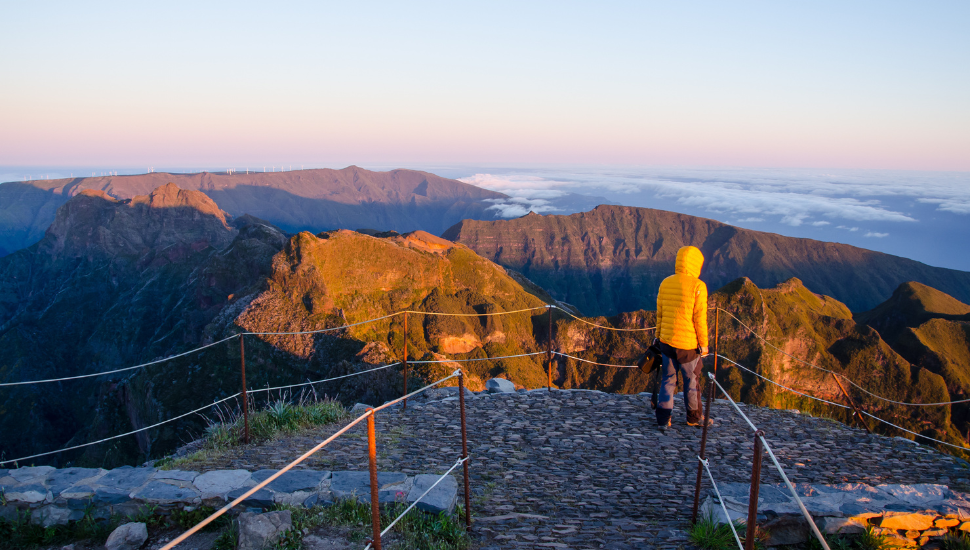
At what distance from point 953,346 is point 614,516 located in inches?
3447

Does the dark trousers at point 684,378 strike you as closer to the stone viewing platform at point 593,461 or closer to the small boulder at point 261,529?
the stone viewing platform at point 593,461

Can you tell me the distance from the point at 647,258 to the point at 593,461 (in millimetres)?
162073

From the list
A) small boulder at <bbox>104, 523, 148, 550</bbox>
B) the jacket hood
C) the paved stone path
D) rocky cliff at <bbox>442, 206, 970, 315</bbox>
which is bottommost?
rocky cliff at <bbox>442, 206, 970, 315</bbox>

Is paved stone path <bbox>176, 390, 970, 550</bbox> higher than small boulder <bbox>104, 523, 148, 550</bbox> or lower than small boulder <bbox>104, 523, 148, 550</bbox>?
lower

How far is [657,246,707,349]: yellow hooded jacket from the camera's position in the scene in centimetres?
736

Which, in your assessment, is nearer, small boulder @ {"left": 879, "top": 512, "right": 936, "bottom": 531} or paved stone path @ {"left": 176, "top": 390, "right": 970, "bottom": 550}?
small boulder @ {"left": 879, "top": 512, "right": 936, "bottom": 531}

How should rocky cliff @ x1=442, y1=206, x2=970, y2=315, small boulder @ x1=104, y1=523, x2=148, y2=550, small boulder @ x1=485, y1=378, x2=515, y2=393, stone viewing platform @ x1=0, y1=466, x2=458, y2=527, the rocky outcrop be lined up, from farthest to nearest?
rocky cliff @ x1=442, y1=206, x2=970, y2=315, small boulder @ x1=485, y1=378, x2=515, y2=393, stone viewing platform @ x1=0, y1=466, x2=458, y2=527, the rocky outcrop, small boulder @ x1=104, y1=523, x2=148, y2=550

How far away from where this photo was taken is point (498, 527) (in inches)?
197

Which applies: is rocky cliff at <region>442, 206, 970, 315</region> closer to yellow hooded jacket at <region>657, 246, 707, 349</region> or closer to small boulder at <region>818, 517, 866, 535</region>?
yellow hooded jacket at <region>657, 246, 707, 349</region>

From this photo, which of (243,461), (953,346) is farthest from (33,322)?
(953,346)

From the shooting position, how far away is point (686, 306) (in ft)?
24.2

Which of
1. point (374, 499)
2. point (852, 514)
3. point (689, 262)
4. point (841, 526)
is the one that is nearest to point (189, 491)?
point (374, 499)

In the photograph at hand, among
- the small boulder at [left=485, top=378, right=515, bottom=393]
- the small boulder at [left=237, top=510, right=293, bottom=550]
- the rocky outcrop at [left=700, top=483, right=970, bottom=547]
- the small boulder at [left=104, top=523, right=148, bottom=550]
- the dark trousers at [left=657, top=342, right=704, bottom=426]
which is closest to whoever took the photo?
the small boulder at [left=237, top=510, right=293, bottom=550]

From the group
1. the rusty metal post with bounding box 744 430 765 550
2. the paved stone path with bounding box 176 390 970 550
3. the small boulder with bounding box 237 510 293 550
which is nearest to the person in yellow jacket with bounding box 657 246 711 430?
the paved stone path with bounding box 176 390 970 550
